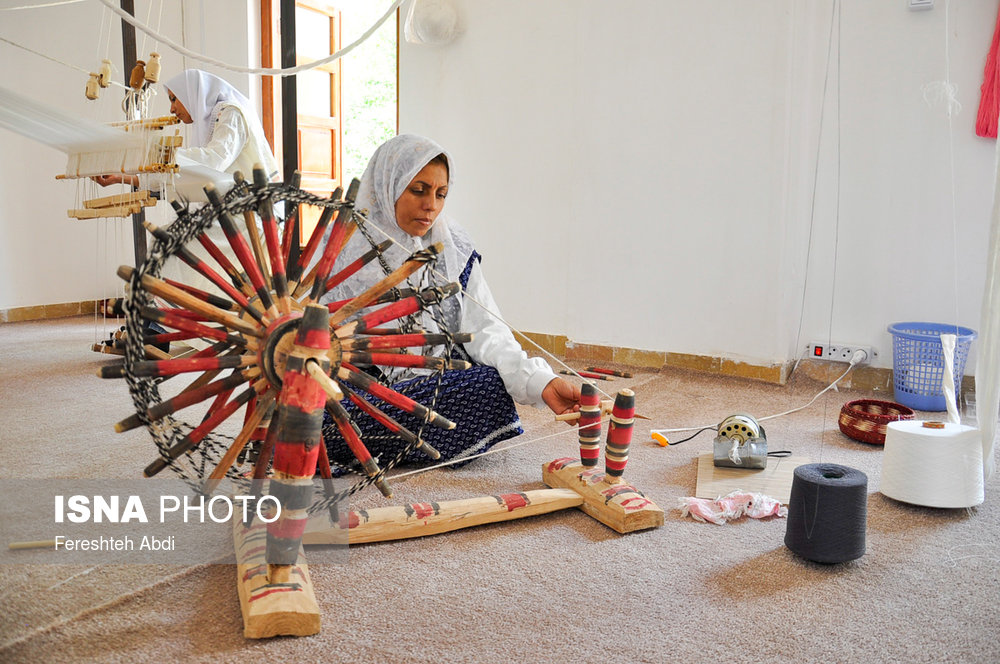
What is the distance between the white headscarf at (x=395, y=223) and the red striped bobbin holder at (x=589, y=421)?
19.5 inches

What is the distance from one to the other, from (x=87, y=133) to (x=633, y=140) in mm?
2656

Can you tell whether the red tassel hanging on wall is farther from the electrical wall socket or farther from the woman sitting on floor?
the woman sitting on floor

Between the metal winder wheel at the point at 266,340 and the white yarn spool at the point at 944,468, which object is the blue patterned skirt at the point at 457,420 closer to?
the metal winder wheel at the point at 266,340

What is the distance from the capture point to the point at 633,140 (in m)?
3.94

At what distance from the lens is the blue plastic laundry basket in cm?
318

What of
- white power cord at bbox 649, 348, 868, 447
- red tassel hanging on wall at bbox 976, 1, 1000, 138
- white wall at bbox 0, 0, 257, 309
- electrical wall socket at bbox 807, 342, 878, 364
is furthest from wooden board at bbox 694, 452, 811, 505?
white wall at bbox 0, 0, 257, 309

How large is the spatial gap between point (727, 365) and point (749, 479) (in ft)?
5.11

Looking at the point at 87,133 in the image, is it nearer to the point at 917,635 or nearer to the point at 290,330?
the point at 290,330

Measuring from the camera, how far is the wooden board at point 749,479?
2.22 metres

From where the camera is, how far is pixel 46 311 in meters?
5.28

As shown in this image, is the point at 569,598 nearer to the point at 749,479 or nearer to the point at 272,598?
the point at 272,598

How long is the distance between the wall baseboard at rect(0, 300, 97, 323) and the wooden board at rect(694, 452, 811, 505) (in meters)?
4.08

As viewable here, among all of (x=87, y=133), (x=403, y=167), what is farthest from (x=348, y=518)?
(x=87, y=133)

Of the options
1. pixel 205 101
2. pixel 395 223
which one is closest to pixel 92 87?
pixel 205 101
